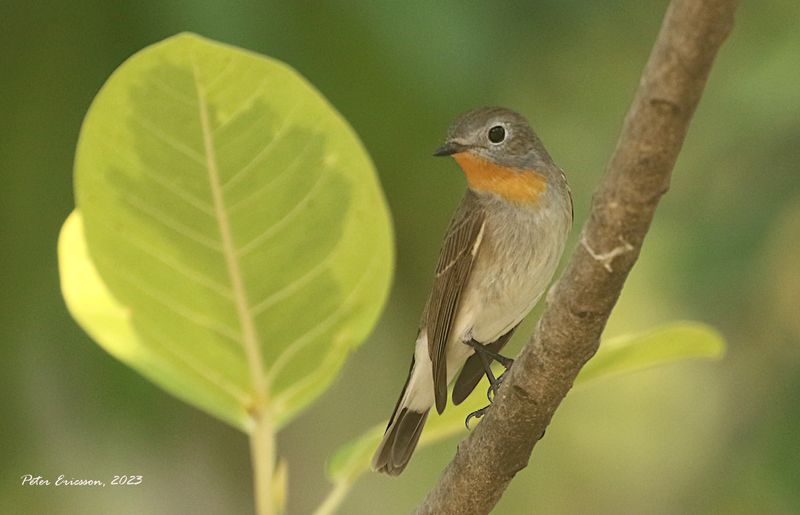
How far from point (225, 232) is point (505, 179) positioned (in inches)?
51.1

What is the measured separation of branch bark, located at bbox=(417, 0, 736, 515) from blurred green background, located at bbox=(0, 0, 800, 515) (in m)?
1.01

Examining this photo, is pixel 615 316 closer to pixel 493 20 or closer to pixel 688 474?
pixel 688 474

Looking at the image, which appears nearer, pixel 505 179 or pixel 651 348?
pixel 651 348

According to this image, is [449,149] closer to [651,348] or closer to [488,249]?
[488,249]

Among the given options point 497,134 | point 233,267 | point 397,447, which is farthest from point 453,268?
point 233,267

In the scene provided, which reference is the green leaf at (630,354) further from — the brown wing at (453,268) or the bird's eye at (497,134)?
the bird's eye at (497,134)

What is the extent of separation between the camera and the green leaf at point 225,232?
1715mm

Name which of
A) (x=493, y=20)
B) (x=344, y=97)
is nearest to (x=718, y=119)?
(x=493, y=20)

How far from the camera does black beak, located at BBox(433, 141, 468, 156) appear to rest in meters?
2.76

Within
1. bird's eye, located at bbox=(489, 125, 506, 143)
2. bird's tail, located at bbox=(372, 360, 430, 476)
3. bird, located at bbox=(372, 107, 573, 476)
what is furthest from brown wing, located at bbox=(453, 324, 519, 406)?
bird's eye, located at bbox=(489, 125, 506, 143)

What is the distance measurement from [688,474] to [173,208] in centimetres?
275

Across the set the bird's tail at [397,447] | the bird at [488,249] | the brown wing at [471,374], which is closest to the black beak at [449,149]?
the bird at [488,249]

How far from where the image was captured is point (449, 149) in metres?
2.80

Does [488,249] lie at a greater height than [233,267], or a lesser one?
lesser
